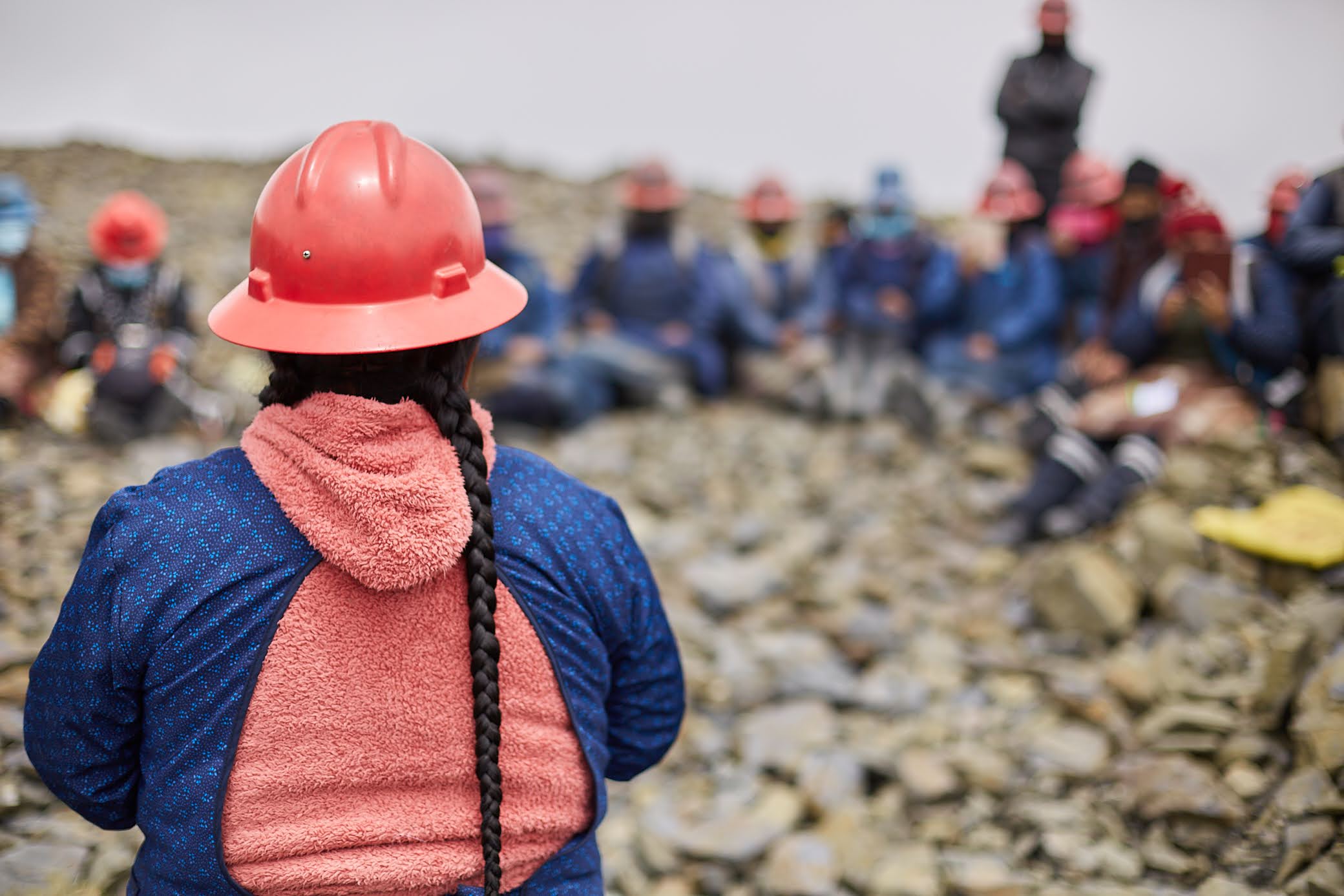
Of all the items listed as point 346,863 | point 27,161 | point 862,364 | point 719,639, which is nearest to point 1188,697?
point 719,639

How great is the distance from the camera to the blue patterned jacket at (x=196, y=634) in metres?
1.34

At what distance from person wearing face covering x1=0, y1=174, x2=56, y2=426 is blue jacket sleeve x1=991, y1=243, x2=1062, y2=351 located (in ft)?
19.7

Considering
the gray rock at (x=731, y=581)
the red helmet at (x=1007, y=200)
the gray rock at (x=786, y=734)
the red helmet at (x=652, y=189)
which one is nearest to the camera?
the gray rock at (x=786, y=734)

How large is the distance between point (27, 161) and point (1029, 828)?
15330 mm

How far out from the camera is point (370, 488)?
4.22 ft

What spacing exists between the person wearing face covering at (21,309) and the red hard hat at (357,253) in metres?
5.48

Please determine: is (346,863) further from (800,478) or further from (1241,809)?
(800,478)

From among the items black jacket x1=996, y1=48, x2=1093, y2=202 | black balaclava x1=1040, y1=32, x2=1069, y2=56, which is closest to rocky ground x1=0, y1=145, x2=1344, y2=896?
black jacket x1=996, y1=48, x2=1093, y2=202

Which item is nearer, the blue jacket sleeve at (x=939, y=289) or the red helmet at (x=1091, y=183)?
the red helmet at (x=1091, y=183)

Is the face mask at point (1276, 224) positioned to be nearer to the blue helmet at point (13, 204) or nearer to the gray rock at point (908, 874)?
the gray rock at point (908, 874)

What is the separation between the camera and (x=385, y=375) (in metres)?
1.42

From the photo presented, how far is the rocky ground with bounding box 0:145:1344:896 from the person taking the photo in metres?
2.87

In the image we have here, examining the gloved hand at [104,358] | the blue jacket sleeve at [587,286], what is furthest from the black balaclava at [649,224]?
the gloved hand at [104,358]

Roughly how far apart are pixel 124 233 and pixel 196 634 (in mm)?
5558
